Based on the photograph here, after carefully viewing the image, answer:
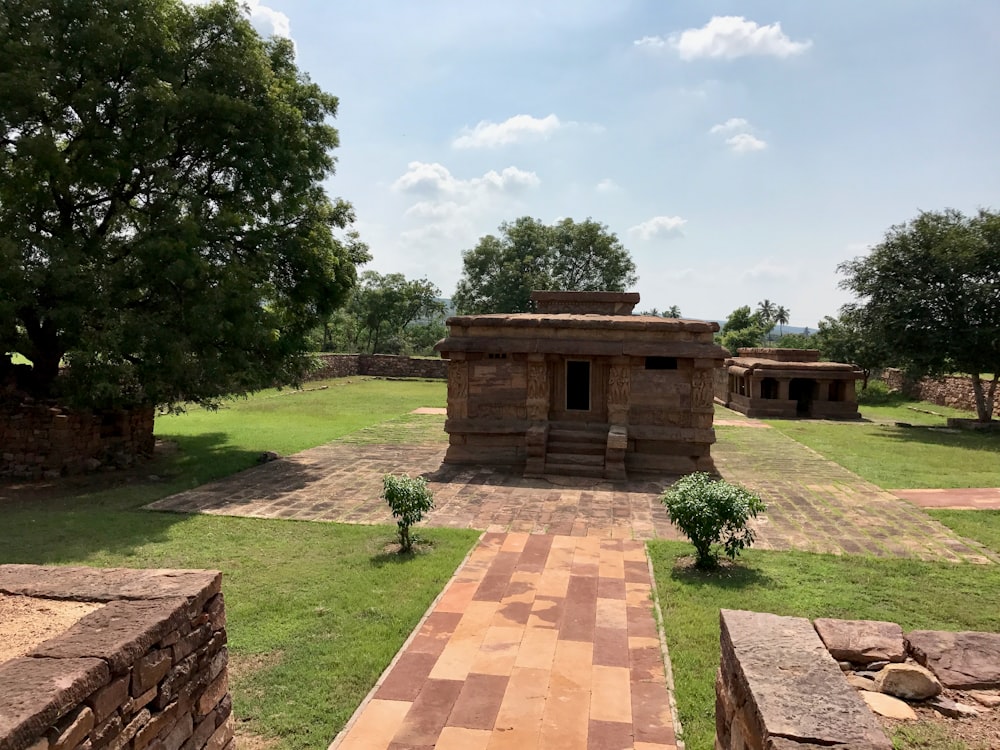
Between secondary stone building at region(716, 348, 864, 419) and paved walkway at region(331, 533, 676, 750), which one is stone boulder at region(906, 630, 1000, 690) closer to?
paved walkway at region(331, 533, 676, 750)

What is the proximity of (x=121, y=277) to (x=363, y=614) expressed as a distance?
8.33 meters

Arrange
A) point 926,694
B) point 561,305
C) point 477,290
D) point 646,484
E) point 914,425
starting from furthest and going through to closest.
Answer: point 477,290 → point 914,425 → point 561,305 → point 646,484 → point 926,694

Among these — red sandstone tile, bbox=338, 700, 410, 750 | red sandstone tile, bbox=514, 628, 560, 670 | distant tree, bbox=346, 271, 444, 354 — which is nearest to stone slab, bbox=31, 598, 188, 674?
red sandstone tile, bbox=338, 700, 410, 750

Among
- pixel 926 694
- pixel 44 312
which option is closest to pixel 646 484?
pixel 926 694

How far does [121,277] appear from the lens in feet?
35.2

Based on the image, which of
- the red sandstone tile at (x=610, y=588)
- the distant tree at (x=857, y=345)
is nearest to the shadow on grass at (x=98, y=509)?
the red sandstone tile at (x=610, y=588)

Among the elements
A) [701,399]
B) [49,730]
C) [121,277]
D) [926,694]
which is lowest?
[926,694]

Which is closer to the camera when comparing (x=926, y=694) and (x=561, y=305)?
(x=926, y=694)

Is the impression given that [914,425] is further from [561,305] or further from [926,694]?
[926,694]

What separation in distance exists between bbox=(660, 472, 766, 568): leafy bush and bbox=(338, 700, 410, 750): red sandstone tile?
152 inches

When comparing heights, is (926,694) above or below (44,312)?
below

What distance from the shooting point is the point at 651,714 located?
4.19 m

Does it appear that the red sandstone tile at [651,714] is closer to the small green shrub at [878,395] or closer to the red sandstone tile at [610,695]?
the red sandstone tile at [610,695]

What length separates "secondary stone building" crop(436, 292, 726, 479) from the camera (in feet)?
40.4
